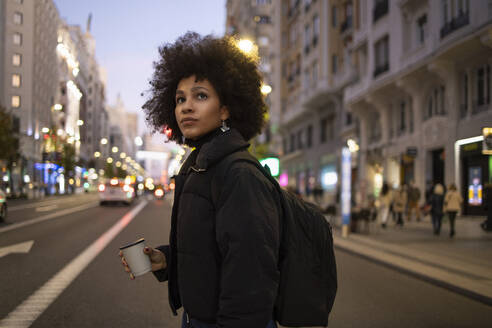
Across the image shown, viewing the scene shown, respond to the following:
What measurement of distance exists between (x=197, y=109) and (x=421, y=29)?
25.1 m

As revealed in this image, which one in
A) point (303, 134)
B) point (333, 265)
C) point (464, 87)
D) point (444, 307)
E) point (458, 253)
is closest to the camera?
point (333, 265)

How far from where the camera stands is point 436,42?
2183 centimetres

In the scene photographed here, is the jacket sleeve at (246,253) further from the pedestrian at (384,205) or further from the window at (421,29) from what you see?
the window at (421,29)

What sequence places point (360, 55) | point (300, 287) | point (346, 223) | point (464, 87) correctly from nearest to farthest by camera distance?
point (300, 287)
point (346, 223)
point (464, 87)
point (360, 55)

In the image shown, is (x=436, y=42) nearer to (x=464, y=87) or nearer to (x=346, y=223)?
(x=464, y=87)

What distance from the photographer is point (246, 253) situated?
180 centimetres

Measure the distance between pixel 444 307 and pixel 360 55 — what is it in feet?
89.6

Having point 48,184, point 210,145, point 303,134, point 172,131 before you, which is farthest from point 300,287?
point 48,184

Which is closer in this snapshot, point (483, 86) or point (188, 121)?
point (188, 121)

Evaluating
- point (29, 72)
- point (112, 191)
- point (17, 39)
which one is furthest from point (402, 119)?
point (17, 39)

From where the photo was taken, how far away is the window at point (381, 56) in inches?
1093

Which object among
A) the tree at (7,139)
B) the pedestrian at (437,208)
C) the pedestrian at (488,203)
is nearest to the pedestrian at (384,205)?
the pedestrian at (437,208)

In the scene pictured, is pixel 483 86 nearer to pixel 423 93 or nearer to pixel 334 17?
pixel 423 93

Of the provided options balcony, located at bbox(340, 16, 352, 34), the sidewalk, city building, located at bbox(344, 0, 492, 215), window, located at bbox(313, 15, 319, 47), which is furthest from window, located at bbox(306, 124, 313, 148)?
the sidewalk
